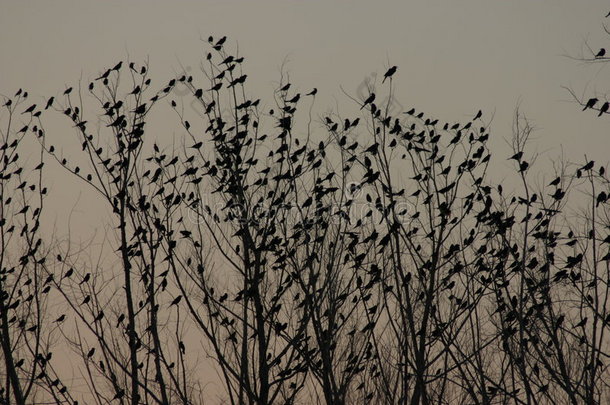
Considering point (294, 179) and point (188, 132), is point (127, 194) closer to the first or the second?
point (188, 132)

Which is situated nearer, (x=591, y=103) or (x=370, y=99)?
(x=591, y=103)

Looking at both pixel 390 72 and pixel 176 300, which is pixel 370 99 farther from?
pixel 176 300

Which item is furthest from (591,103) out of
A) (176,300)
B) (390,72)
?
(176,300)

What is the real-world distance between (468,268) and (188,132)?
11.5 feet

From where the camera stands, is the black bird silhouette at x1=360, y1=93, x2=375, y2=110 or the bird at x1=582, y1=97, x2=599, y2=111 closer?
the bird at x1=582, y1=97, x2=599, y2=111

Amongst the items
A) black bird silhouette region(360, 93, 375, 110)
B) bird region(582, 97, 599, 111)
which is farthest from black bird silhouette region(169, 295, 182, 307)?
bird region(582, 97, 599, 111)

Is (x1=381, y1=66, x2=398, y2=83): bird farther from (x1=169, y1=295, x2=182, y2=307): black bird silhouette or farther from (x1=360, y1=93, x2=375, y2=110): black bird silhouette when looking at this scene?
(x1=169, y1=295, x2=182, y2=307): black bird silhouette

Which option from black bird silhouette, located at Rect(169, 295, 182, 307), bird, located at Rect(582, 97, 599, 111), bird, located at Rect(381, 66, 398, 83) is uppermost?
bird, located at Rect(381, 66, 398, 83)

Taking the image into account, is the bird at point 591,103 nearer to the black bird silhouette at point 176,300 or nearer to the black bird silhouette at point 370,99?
the black bird silhouette at point 370,99

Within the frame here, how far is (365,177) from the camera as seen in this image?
9.09 metres

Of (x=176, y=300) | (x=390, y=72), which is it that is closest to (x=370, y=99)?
(x=390, y=72)

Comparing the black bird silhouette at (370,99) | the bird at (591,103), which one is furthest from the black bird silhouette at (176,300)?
the bird at (591,103)

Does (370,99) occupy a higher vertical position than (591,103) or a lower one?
higher

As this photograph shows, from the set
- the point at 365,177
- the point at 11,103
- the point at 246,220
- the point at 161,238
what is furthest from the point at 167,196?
the point at 11,103
